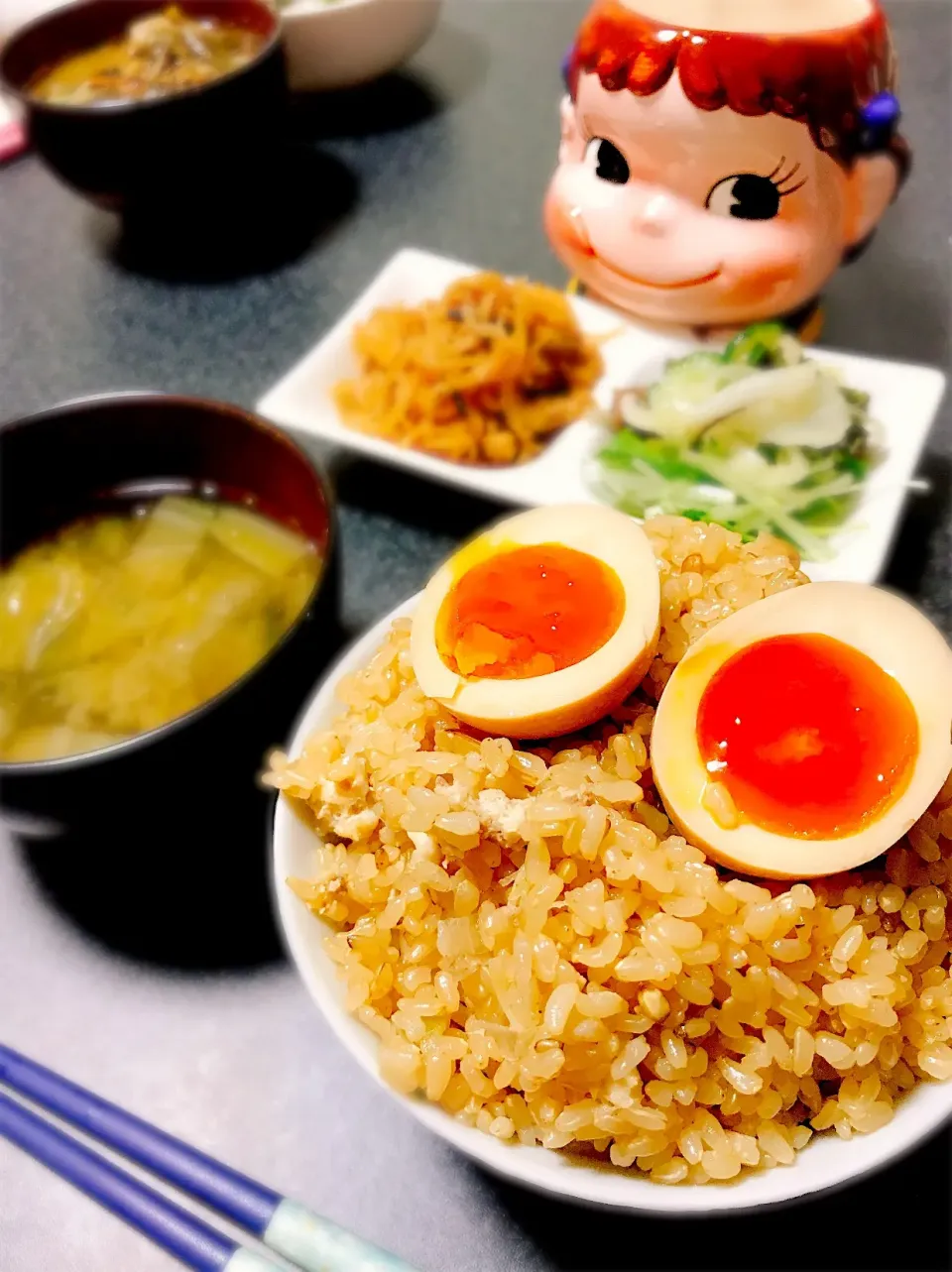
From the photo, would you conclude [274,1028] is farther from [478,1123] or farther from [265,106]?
[265,106]

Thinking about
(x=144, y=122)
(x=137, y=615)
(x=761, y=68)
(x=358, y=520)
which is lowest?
(x=358, y=520)

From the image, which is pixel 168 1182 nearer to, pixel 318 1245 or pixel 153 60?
pixel 318 1245

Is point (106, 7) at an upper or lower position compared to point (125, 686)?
upper

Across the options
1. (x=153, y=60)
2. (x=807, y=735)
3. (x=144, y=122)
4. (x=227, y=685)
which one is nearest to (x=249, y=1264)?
(x=227, y=685)

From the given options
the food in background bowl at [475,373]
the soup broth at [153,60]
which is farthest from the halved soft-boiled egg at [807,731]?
the soup broth at [153,60]

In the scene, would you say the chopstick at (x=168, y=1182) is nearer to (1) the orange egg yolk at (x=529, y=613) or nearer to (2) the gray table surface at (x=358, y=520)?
(2) the gray table surface at (x=358, y=520)

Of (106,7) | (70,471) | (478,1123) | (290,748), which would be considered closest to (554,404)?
(70,471)
